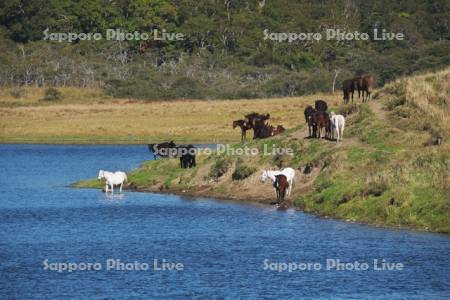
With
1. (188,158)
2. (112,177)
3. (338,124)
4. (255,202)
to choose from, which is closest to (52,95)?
(188,158)

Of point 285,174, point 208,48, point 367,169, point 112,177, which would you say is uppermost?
point 208,48

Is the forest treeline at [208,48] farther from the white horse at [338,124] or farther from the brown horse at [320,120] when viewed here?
the white horse at [338,124]

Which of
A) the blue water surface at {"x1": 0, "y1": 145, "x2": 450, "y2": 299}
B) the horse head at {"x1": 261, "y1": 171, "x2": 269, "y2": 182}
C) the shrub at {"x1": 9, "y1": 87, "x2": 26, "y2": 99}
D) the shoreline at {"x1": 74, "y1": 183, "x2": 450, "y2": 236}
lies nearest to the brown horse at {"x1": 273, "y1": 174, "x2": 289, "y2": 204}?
the shoreline at {"x1": 74, "y1": 183, "x2": 450, "y2": 236}

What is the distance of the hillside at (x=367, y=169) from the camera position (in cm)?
3725

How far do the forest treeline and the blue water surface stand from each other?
6389cm

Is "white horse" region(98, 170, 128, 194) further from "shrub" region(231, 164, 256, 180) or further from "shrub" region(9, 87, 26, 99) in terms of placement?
"shrub" region(9, 87, 26, 99)

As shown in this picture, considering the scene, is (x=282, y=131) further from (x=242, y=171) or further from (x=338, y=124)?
(x=338, y=124)

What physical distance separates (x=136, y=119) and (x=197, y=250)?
54.6m

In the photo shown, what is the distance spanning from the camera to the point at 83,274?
2934 cm

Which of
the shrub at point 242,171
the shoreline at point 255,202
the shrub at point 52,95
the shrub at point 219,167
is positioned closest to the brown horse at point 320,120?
the shrub at point 242,171

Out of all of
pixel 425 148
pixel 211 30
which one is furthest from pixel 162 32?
pixel 425 148

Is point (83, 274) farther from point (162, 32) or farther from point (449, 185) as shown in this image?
point (162, 32)

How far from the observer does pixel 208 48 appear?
129625 mm

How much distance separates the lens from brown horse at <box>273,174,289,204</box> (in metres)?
42.3
